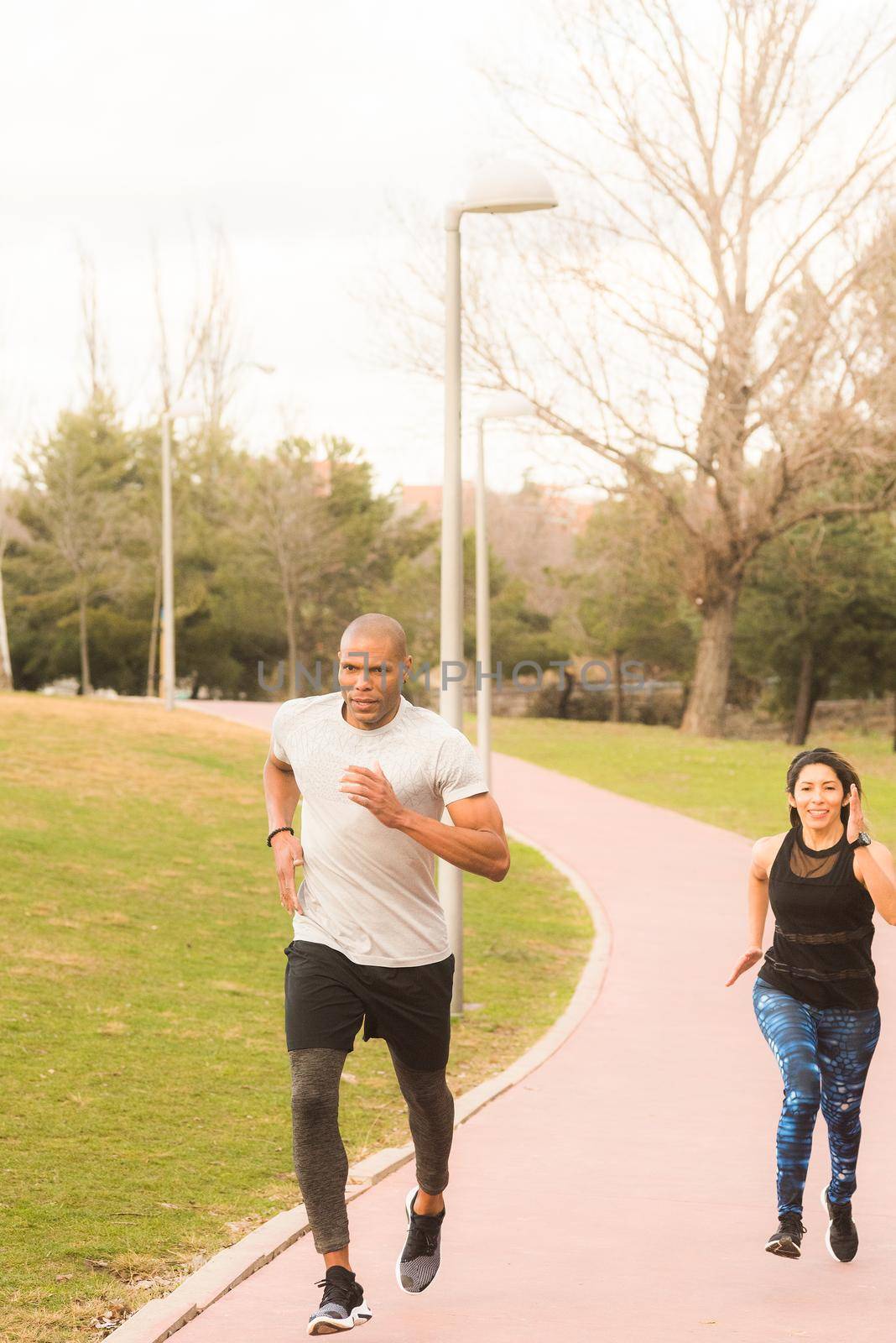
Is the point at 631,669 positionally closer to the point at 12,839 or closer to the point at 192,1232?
the point at 12,839

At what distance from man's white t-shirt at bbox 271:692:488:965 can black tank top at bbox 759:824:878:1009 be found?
1.16m

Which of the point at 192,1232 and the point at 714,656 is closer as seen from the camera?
the point at 192,1232

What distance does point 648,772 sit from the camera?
86.4 feet

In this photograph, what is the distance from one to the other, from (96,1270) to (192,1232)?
0.46 metres

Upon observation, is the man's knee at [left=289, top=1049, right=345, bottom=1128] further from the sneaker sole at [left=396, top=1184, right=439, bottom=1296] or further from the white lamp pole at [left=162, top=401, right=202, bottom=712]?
the white lamp pole at [left=162, top=401, right=202, bottom=712]

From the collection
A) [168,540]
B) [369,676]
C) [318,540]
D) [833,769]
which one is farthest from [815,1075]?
[318,540]

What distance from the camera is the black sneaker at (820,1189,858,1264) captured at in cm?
492

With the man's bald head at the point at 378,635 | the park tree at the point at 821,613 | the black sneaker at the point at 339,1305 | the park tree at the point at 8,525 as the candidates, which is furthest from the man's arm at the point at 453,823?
the park tree at the point at 8,525

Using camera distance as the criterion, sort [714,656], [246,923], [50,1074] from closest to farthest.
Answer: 1. [50,1074]
2. [246,923]
3. [714,656]

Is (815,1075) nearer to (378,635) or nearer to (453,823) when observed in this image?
(453,823)

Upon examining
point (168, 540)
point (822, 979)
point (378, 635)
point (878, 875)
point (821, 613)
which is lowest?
point (822, 979)

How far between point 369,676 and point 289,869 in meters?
0.57

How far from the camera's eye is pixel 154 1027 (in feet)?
27.6

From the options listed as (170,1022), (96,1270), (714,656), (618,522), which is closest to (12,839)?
(170,1022)
